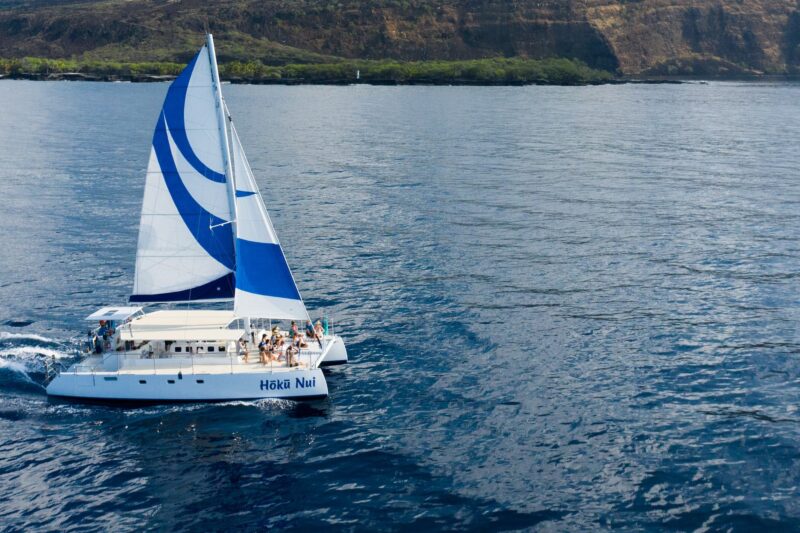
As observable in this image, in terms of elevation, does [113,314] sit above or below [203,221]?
below

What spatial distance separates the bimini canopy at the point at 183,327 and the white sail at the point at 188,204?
107 centimetres

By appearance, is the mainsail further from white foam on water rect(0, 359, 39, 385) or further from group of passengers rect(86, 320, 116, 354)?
white foam on water rect(0, 359, 39, 385)

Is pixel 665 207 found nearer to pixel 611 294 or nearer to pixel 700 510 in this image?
pixel 611 294

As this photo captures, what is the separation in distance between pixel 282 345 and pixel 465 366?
9330 mm

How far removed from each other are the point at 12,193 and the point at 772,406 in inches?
2929

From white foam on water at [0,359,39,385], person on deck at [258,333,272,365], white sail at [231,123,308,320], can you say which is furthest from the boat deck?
white foam on water at [0,359,39,385]

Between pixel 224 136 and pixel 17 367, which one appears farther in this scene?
pixel 17 367

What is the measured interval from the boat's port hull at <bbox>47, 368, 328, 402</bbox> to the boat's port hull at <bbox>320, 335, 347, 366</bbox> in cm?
327

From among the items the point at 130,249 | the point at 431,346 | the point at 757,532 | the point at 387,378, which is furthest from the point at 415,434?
the point at 130,249

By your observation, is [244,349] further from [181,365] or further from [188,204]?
[188,204]

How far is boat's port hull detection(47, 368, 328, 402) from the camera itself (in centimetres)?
4303

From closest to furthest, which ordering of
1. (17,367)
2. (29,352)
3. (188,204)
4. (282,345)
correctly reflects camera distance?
(188,204) → (282,345) → (17,367) → (29,352)

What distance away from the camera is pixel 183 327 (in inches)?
1797

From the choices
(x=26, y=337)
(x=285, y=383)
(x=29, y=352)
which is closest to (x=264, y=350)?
(x=285, y=383)
